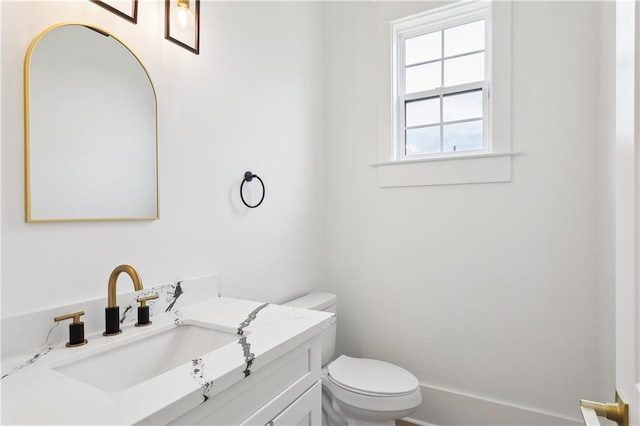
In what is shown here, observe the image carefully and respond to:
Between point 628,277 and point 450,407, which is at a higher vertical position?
point 628,277

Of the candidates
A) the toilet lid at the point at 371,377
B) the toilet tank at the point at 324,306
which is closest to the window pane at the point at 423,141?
the toilet tank at the point at 324,306

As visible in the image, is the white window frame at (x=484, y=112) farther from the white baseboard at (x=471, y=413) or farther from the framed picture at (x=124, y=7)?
the framed picture at (x=124, y=7)

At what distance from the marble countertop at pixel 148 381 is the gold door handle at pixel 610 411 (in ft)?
2.14

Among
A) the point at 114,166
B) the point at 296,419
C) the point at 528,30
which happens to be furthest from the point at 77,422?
the point at 528,30

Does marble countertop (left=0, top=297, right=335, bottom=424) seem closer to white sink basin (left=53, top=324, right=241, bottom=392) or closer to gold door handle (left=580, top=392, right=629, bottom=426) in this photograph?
white sink basin (left=53, top=324, right=241, bottom=392)

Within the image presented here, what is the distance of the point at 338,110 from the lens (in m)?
2.37

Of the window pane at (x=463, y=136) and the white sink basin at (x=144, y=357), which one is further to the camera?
the window pane at (x=463, y=136)

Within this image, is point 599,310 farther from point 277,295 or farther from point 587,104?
point 277,295

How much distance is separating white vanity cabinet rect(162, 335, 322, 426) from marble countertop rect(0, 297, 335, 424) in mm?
32

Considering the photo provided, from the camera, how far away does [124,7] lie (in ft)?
3.75

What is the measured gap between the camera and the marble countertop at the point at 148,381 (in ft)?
2.04

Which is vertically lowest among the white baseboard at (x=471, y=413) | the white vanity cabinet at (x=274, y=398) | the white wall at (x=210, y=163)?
the white baseboard at (x=471, y=413)

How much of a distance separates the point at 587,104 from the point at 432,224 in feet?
3.07

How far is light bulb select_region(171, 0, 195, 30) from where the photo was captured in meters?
1.29
